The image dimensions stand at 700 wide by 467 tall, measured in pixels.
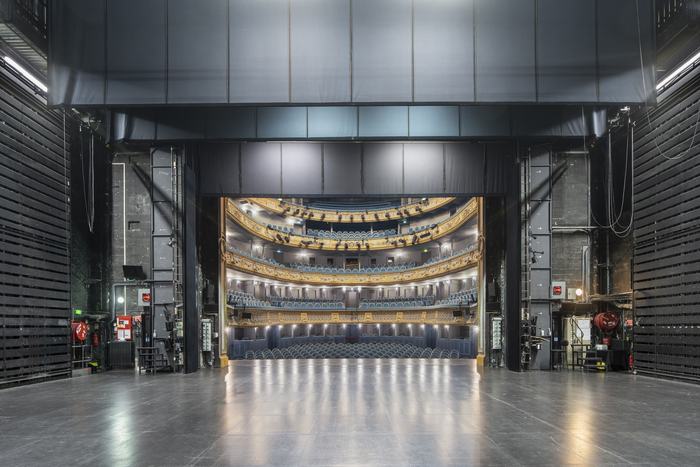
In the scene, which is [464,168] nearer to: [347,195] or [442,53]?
[347,195]

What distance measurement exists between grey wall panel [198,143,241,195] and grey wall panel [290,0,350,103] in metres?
6.07

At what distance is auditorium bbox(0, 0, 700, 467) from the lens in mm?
7508

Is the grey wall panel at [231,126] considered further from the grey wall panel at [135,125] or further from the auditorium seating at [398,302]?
the auditorium seating at [398,302]

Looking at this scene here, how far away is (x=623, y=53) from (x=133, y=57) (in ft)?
41.7

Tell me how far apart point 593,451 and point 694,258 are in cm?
923

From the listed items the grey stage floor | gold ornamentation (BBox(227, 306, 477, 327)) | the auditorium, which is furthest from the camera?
gold ornamentation (BBox(227, 306, 477, 327))

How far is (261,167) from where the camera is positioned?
1695 cm

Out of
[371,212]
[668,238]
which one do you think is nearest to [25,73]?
[668,238]

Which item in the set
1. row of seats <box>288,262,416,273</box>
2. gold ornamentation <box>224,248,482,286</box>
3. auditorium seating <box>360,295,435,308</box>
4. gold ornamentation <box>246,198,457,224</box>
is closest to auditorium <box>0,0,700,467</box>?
gold ornamentation <box>224,248,482,286</box>

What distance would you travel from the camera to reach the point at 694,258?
12.4 metres

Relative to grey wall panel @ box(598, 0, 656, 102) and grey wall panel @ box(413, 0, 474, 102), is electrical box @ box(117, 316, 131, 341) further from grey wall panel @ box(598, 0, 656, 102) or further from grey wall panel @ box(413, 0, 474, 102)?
grey wall panel @ box(598, 0, 656, 102)

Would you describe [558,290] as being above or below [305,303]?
above

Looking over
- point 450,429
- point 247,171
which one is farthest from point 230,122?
point 450,429

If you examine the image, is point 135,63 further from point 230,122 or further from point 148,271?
point 148,271
